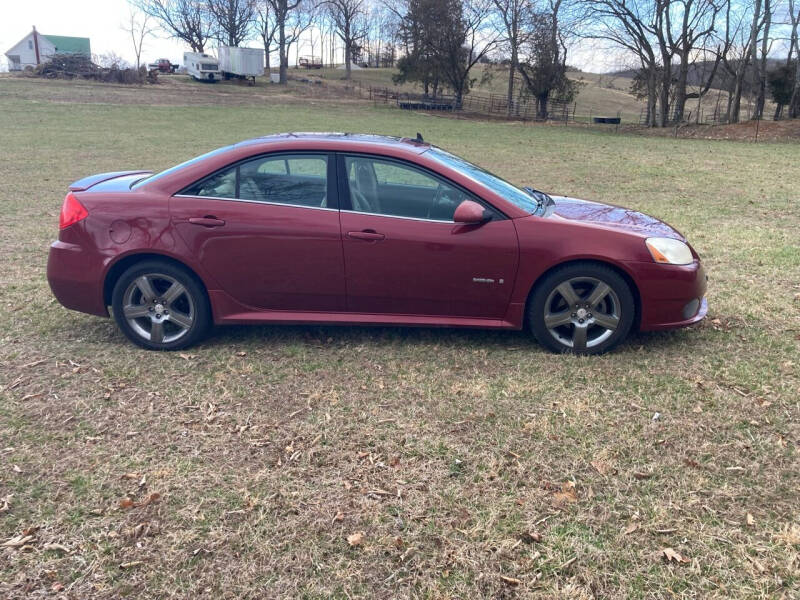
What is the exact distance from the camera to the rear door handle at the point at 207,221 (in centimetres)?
429

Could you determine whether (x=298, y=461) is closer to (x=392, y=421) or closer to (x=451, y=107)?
(x=392, y=421)

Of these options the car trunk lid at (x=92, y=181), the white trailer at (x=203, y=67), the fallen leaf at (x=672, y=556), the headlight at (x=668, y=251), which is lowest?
the fallen leaf at (x=672, y=556)

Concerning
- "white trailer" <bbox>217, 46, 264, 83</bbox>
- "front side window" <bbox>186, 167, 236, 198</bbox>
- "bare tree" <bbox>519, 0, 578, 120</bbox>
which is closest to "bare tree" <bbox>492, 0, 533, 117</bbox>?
"bare tree" <bbox>519, 0, 578, 120</bbox>

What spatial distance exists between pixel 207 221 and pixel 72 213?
0.99 metres

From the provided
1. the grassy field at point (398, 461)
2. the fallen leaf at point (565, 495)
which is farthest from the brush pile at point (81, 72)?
the fallen leaf at point (565, 495)

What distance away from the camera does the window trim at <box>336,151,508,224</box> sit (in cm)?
429

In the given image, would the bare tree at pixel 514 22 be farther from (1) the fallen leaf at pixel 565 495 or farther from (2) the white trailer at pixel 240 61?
(1) the fallen leaf at pixel 565 495

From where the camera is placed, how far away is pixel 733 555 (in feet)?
8.44

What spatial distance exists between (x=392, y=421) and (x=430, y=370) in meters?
0.72

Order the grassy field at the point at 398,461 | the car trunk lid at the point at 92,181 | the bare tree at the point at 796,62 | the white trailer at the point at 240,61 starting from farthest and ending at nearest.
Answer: the white trailer at the point at 240,61
the bare tree at the point at 796,62
the car trunk lid at the point at 92,181
the grassy field at the point at 398,461

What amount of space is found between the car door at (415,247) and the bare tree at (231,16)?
72.5 m

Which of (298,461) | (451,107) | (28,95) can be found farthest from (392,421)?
(451,107)

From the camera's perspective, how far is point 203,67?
57094 mm

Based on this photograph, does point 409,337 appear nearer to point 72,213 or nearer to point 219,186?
point 219,186
